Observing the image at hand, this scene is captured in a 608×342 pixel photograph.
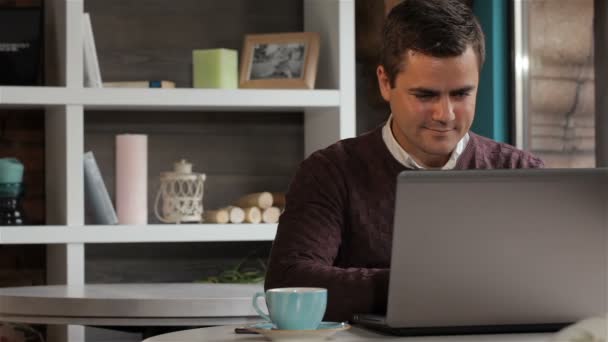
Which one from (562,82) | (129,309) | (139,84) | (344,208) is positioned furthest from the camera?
(139,84)

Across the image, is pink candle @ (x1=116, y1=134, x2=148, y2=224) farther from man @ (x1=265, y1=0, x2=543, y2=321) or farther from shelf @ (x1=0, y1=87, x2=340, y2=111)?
man @ (x1=265, y1=0, x2=543, y2=321)

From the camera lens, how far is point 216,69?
10.9 feet

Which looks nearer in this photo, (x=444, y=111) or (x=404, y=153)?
(x=444, y=111)

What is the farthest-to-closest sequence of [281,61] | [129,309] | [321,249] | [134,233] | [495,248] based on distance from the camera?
[281,61], [134,233], [129,309], [321,249], [495,248]

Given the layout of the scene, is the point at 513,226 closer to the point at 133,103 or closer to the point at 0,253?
the point at 133,103

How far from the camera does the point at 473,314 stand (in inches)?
50.4

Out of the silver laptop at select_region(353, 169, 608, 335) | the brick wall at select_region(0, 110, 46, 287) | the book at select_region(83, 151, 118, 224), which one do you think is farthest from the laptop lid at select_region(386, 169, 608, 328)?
the brick wall at select_region(0, 110, 46, 287)

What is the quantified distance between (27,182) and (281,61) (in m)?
0.99

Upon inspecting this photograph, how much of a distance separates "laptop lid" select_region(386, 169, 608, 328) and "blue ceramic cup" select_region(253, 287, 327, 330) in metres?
0.10

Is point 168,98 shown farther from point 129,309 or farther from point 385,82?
point 385,82

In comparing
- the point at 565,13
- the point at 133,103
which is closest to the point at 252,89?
the point at 133,103

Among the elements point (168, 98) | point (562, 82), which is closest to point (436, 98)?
point (562, 82)

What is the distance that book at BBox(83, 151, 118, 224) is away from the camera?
3.21 metres

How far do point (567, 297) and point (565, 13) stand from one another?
1.92 m
